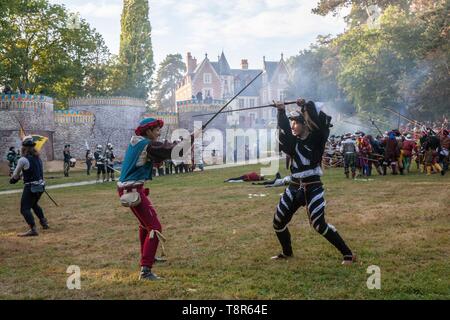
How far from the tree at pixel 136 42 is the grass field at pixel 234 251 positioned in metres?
39.0

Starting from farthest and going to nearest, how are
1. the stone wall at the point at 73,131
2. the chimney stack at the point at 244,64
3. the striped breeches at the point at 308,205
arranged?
the chimney stack at the point at 244,64, the stone wall at the point at 73,131, the striped breeches at the point at 308,205

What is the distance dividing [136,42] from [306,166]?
47.3m

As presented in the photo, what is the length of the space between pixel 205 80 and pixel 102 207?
2289 inches

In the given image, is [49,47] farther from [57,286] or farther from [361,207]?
[57,286]

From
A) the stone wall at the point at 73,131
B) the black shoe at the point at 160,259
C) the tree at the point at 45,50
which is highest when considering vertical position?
the tree at the point at 45,50

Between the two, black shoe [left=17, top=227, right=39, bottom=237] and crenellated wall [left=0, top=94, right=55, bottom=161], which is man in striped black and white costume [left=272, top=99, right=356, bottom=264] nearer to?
black shoe [left=17, top=227, right=39, bottom=237]

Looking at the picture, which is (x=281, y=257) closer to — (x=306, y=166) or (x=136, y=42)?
(x=306, y=166)

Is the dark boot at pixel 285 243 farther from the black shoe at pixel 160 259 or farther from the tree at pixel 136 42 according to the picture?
the tree at pixel 136 42

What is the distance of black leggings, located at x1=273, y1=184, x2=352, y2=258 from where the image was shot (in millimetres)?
6363

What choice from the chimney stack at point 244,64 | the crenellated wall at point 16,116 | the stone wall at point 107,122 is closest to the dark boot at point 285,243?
the crenellated wall at point 16,116

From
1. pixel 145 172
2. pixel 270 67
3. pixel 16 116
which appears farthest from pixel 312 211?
pixel 270 67

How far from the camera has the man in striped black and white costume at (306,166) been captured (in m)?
6.40

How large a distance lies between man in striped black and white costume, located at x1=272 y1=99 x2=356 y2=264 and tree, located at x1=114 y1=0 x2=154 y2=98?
148 feet

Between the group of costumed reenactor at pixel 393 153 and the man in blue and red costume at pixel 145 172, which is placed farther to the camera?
the group of costumed reenactor at pixel 393 153
